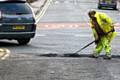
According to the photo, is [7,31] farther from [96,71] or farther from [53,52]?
[96,71]

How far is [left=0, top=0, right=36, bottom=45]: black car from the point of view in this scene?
2031cm

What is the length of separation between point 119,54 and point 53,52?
2.10 metres

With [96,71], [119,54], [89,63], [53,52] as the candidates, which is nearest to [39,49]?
[53,52]

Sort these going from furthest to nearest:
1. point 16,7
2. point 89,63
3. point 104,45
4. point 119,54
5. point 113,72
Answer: point 16,7 < point 119,54 < point 104,45 < point 89,63 < point 113,72

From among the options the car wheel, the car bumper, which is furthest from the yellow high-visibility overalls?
the car wheel

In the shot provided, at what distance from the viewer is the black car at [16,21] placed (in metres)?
20.3

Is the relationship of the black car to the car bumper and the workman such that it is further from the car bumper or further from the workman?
the workman

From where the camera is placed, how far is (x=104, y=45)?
16.3 metres

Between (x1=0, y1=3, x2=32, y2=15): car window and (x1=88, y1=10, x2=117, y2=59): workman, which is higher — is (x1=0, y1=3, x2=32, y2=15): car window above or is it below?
below

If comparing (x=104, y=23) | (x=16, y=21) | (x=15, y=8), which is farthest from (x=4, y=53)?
(x=15, y=8)

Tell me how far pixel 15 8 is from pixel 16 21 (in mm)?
660

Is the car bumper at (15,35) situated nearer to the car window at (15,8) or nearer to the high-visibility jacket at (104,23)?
the car window at (15,8)

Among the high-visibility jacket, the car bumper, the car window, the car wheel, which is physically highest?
the high-visibility jacket

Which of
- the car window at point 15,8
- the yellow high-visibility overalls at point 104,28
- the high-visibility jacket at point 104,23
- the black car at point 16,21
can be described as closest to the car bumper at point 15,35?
the black car at point 16,21
